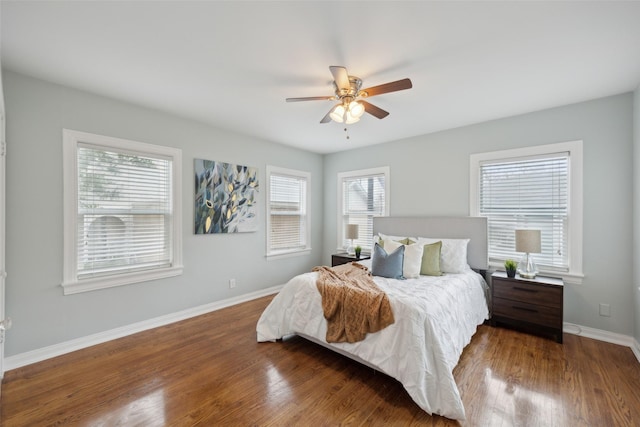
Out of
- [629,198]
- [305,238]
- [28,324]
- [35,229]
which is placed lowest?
[28,324]

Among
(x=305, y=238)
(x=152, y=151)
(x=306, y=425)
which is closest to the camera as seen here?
(x=306, y=425)

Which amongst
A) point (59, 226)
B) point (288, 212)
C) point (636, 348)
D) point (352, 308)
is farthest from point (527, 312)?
point (59, 226)

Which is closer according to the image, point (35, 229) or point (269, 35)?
point (269, 35)

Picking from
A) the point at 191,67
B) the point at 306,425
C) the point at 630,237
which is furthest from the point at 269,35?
the point at 630,237

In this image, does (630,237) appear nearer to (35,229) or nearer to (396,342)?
(396,342)

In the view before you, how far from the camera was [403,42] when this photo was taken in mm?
1992

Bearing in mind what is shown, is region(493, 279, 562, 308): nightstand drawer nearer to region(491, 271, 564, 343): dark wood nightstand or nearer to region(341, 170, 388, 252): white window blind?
region(491, 271, 564, 343): dark wood nightstand

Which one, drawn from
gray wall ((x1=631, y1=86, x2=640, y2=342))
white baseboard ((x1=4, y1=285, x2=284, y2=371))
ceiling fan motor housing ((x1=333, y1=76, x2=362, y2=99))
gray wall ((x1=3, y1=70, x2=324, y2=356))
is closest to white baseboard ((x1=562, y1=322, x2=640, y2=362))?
gray wall ((x1=631, y1=86, x2=640, y2=342))

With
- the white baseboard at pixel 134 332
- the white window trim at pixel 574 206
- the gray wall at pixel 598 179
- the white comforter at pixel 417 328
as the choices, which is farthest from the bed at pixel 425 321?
the white baseboard at pixel 134 332

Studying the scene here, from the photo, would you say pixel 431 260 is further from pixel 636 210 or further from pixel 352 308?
pixel 636 210

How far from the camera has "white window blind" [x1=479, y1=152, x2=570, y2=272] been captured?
3.17 meters

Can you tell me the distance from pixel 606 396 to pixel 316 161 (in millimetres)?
4640

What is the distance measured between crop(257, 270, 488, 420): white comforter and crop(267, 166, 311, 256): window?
1897mm

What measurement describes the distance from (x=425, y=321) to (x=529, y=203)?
7.85 feet
